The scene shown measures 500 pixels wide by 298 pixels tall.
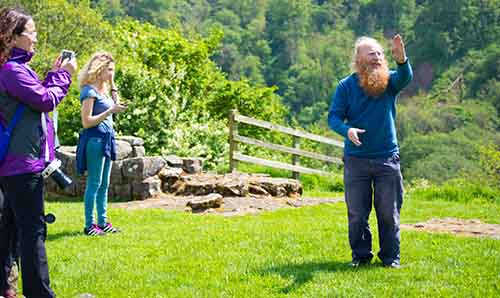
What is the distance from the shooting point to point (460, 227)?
796 centimetres

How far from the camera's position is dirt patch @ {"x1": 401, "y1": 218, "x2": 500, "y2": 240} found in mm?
7473

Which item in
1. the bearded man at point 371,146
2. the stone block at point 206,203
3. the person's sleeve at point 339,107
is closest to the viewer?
the bearded man at point 371,146

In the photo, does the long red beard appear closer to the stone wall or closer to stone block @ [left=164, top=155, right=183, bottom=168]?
the stone wall

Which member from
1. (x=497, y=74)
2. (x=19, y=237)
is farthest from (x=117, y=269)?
(x=497, y=74)

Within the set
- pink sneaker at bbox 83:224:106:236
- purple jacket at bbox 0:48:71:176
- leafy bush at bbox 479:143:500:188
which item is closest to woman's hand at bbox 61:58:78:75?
purple jacket at bbox 0:48:71:176

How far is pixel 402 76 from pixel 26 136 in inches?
114

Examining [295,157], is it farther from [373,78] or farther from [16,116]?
[16,116]

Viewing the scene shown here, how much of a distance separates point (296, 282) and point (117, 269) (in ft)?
5.17

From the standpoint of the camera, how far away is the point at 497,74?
69.2 meters

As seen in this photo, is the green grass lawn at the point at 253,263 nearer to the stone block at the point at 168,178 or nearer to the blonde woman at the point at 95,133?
the blonde woman at the point at 95,133

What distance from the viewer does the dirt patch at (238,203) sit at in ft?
31.1

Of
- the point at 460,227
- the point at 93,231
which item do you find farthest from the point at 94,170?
the point at 460,227

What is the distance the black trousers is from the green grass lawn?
700 millimetres

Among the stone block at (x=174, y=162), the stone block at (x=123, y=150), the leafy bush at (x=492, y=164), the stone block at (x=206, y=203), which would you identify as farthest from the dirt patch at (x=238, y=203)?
the leafy bush at (x=492, y=164)
